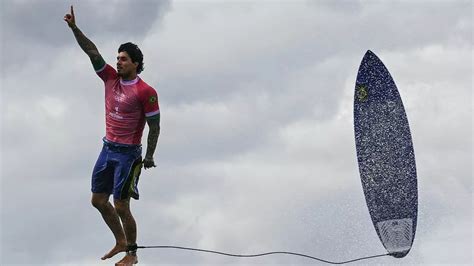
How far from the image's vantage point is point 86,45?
1415 cm

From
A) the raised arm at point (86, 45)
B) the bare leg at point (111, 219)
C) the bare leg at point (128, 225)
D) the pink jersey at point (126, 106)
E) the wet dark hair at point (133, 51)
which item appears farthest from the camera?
the bare leg at point (111, 219)

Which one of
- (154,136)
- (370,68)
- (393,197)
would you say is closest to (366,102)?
(370,68)

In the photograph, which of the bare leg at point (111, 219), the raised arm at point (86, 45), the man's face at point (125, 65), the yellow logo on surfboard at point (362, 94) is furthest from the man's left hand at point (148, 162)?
the yellow logo on surfboard at point (362, 94)

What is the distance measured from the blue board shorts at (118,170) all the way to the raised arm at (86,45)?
1.43 m

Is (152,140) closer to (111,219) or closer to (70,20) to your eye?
(111,219)

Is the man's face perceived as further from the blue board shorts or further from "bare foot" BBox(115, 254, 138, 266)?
"bare foot" BBox(115, 254, 138, 266)

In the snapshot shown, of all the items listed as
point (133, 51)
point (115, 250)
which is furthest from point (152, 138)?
point (115, 250)

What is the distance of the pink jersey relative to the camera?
1380 cm

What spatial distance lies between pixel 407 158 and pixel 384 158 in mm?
550

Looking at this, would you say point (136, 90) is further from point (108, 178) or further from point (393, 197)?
point (393, 197)

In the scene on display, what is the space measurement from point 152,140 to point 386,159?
7152 millimetres

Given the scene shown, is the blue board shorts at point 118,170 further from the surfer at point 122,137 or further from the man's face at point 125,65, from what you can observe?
the man's face at point 125,65

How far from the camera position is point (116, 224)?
14.5 m

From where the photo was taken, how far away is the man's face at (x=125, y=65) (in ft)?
45.4
